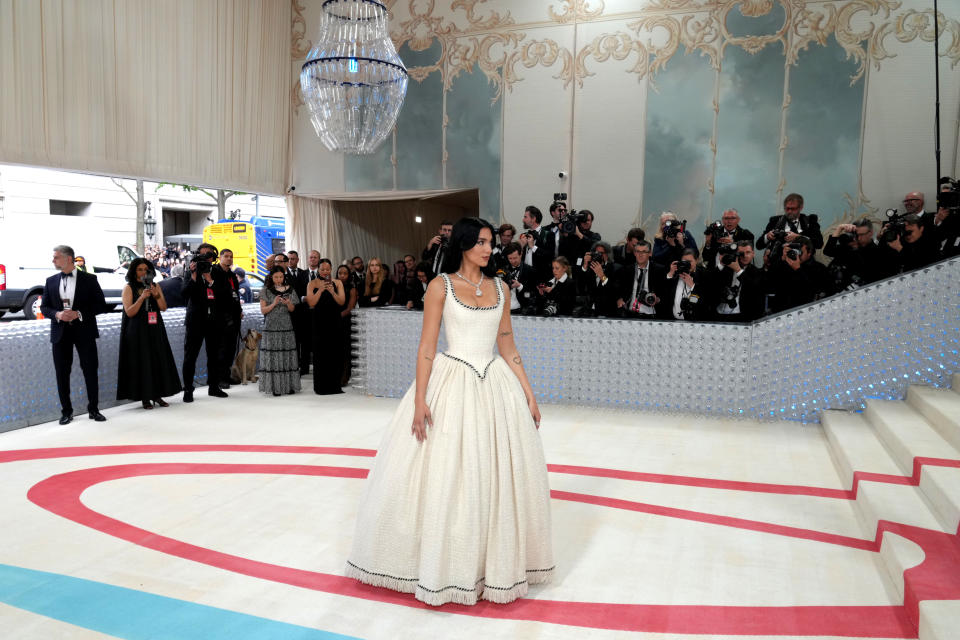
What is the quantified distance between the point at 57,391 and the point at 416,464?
4663 millimetres

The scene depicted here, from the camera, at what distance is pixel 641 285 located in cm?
630

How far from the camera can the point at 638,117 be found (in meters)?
8.33

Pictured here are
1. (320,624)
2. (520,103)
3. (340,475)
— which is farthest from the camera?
(520,103)

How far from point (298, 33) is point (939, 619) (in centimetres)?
1029

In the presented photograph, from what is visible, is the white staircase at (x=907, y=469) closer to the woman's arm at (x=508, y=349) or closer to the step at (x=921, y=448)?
the step at (x=921, y=448)

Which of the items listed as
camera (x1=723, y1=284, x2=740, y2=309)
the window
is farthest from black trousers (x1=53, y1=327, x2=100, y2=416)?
the window

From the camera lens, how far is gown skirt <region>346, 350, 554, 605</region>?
2.52 meters

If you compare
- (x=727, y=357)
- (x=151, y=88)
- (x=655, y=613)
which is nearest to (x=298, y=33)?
(x=151, y=88)

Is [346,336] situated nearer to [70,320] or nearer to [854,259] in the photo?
[70,320]

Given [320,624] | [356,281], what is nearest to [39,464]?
[320,624]

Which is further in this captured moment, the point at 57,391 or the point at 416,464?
the point at 57,391

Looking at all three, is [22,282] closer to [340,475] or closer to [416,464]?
[340,475]

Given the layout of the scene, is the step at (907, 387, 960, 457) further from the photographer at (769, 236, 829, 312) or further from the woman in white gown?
the woman in white gown

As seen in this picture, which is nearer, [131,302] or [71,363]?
[71,363]
